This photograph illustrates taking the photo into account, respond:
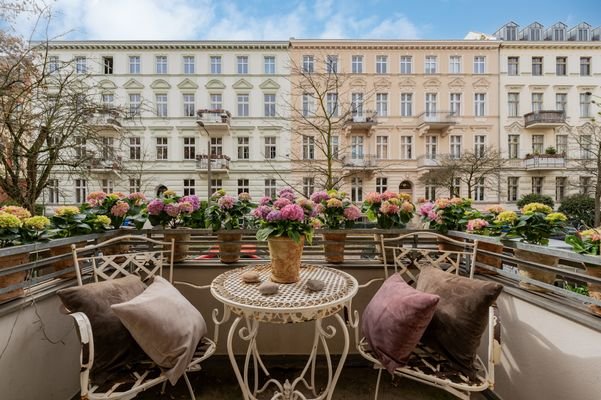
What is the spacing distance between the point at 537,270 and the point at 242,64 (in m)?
17.1

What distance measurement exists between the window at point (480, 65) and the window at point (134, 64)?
19.8 meters

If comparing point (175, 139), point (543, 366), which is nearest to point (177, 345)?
point (543, 366)

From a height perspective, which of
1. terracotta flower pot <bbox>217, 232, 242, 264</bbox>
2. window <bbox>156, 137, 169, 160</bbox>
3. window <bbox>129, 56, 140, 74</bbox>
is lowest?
terracotta flower pot <bbox>217, 232, 242, 264</bbox>

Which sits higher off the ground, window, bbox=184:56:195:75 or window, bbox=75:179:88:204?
window, bbox=184:56:195:75

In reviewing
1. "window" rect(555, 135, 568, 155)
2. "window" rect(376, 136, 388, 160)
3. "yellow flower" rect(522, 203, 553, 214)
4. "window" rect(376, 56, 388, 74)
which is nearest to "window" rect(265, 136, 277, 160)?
"window" rect(376, 136, 388, 160)

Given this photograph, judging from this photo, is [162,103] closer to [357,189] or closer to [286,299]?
[357,189]

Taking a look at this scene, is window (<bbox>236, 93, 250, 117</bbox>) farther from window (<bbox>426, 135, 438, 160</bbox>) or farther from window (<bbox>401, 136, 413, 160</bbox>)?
window (<bbox>426, 135, 438, 160</bbox>)

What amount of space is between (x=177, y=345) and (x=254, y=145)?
1509cm

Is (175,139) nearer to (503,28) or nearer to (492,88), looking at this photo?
(492,88)

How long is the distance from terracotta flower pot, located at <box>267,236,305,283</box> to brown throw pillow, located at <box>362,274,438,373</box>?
0.53m

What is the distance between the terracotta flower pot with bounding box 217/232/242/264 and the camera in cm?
217

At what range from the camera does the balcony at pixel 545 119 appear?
50.1 feet

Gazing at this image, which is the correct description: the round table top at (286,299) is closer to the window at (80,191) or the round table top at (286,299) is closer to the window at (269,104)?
the window at (269,104)

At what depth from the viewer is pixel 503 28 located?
56.7 ft
